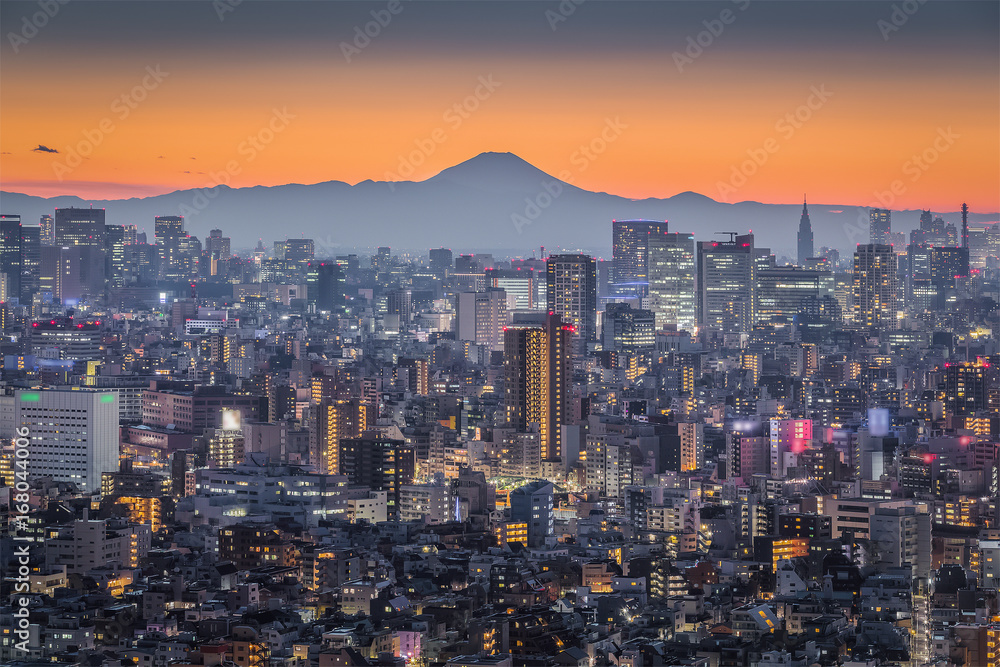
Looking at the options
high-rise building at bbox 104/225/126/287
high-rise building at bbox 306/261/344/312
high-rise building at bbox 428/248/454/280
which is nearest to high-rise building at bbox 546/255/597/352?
high-rise building at bbox 306/261/344/312

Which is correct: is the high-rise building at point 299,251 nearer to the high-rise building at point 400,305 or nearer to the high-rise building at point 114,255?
the high-rise building at point 400,305

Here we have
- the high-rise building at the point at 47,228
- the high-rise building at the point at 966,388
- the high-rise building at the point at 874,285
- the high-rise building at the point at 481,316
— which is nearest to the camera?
the high-rise building at the point at 966,388

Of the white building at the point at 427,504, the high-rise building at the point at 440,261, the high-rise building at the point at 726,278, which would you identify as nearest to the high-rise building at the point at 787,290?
the high-rise building at the point at 726,278

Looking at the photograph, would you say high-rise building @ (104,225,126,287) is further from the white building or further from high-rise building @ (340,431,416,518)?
the white building

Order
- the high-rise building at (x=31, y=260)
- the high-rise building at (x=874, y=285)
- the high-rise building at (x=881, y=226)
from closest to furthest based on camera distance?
the high-rise building at (x=31, y=260) < the high-rise building at (x=874, y=285) < the high-rise building at (x=881, y=226)

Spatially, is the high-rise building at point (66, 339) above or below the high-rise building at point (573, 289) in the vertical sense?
below

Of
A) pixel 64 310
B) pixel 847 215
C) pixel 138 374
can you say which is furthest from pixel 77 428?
pixel 847 215

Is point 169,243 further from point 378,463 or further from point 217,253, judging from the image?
point 378,463
